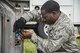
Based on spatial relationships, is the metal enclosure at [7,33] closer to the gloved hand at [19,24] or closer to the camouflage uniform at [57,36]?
the gloved hand at [19,24]

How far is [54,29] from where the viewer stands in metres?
3.52

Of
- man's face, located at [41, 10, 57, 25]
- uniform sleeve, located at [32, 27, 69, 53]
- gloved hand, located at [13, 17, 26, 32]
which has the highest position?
man's face, located at [41, 10, 57, 25]

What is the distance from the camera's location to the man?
345 cm

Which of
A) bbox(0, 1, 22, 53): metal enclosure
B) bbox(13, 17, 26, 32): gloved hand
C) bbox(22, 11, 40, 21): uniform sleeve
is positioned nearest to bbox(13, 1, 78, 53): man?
bbox(13, 17, 26, 32): gloved hand

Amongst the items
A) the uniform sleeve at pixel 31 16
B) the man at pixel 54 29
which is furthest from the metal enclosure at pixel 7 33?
the man at pixel 54 29

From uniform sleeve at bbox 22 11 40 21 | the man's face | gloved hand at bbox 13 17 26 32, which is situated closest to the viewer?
the man's face

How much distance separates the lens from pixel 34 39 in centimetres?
355

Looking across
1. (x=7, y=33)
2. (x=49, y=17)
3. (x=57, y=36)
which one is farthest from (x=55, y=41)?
(x=7, y=33)

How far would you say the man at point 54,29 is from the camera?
11.3 feet

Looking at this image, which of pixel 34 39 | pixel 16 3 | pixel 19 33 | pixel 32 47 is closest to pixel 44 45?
pixel 34 39

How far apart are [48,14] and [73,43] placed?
0.44 meters

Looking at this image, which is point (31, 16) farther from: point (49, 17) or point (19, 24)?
point (49, 17)

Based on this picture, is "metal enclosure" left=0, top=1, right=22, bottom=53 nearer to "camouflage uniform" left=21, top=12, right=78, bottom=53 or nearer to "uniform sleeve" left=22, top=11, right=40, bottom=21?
"uniform sleeve" left=22, top=11, right=40, bottom=21

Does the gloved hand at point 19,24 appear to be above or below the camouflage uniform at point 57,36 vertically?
above
